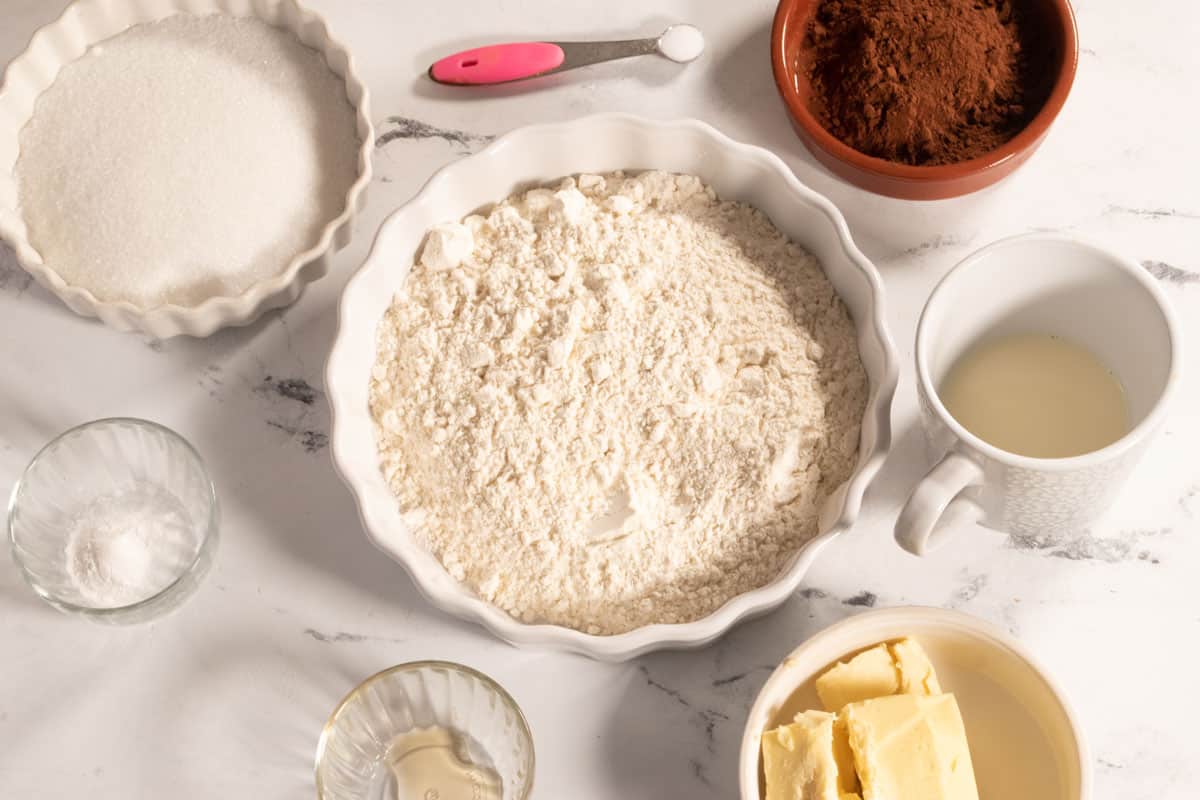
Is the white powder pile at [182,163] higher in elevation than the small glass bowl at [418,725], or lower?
higher

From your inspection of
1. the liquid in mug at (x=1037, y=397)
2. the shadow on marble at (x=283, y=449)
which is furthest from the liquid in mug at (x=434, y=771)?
the liquid in mug at (x=1037, y=397)

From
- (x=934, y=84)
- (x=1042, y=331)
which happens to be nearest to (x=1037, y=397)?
(x=1042, y=331)

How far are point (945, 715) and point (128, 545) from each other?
71 cm

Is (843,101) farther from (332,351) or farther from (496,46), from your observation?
(332,351)

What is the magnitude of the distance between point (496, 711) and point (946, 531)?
409 mm

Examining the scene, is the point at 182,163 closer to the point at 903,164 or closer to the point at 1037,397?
the point at 903,164

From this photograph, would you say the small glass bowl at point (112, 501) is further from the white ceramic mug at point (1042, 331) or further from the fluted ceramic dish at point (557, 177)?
the white ceramic mug at point (1042, 331)

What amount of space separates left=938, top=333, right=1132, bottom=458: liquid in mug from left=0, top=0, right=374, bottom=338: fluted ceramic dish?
0.56 metres

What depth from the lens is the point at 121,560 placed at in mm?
1166

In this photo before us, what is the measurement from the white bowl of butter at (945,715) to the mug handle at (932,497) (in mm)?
82

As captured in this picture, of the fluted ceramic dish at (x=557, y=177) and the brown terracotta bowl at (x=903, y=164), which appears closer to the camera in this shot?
the fluted ceramic dish at (x=557, y=177)

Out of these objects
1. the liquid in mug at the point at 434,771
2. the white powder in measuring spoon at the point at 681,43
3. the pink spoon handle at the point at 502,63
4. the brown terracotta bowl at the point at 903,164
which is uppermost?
the pink spoon handle at the point at 502,63

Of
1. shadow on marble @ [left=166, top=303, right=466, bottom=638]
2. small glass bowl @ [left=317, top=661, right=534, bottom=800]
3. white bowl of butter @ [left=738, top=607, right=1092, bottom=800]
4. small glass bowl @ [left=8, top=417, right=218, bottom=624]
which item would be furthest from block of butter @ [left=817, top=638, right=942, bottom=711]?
small glass bowl @ [left=8, top=417, right=218, bottom=624]

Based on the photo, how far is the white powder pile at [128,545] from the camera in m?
1.17
